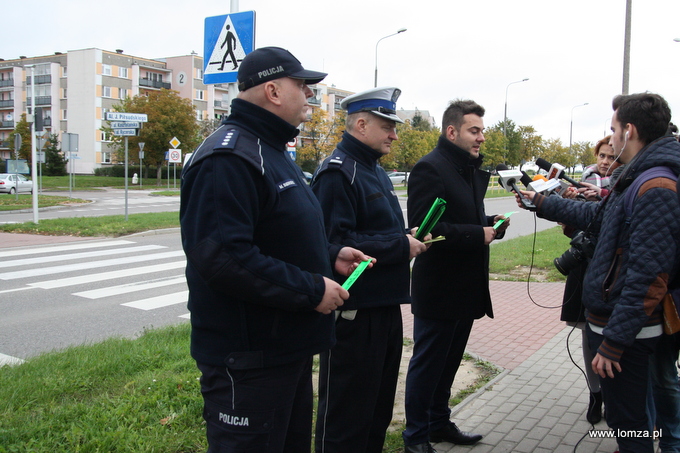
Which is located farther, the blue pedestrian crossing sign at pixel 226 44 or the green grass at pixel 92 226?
the green grass at pixel 92 226

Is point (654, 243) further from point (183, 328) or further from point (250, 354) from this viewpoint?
point (183, 328)

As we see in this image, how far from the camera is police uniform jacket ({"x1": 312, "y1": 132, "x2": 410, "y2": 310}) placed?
9.70ft

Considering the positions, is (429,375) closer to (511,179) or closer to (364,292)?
(364,292)

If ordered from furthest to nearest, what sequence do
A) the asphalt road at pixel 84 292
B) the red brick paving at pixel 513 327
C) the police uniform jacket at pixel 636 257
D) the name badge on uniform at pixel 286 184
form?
the asphalt road at pixel 84 292 → the red brick paving at pixel 513 327 → the police uniform jacket at pixel 636 257 → the name badge on uniform at pixel 286 184

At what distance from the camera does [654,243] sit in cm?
253

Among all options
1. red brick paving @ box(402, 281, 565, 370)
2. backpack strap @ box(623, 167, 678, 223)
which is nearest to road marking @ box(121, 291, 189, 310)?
red brick paving @ box(402, 281, 565, 370)

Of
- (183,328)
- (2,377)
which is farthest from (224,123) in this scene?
(183,328)

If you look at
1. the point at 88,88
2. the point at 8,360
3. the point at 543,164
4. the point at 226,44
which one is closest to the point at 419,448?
the point at 543,164

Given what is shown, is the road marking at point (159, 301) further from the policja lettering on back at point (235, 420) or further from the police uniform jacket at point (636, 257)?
the police uniform jacket at point (636, 257)

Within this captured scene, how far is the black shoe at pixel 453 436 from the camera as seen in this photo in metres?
3.70

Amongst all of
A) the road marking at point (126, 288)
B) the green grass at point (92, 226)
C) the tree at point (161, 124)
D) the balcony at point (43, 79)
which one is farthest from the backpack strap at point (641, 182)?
the balcony at point (43, 79)

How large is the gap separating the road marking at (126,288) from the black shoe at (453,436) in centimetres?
631

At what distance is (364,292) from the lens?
2.97 meters

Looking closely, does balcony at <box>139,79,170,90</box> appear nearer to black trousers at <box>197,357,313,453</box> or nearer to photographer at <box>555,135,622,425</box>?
photographer at <box>555,135,622,425</box>
